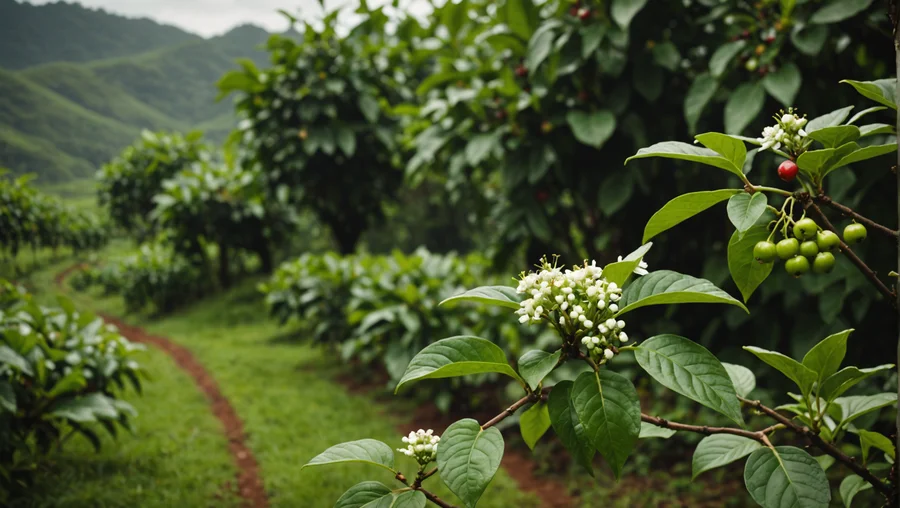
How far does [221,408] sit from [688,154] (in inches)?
116

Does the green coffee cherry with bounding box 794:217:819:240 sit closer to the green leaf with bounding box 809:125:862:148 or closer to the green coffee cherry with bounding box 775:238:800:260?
the green coffee cherry with bounding box 775:238:800:260

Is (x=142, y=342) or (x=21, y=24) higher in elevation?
(x=21, y=24)

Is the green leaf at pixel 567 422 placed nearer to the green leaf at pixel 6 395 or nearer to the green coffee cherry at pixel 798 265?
the green coffee cherry at pixel 798 265

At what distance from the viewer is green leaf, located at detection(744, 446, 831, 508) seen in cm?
67

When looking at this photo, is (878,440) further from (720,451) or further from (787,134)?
(787,134)

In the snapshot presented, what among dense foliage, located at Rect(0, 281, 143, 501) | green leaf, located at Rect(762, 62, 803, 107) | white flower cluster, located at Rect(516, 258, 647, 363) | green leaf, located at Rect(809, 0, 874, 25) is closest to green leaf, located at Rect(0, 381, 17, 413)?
dense foliage, located at Rect(0, 281, 143, 501)

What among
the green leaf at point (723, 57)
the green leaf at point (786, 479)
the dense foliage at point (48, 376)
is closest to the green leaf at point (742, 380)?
the green leaf at point (786, 479)

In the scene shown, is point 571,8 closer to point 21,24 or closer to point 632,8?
point 632,8

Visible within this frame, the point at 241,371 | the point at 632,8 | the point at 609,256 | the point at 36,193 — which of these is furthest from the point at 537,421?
the point at 241,371

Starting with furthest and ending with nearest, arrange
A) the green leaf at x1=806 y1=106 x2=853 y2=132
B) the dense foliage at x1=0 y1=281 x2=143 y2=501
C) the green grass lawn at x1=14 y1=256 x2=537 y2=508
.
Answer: the green grass lawn at x1=14 y1=256 x2=537 y2=508, the dense foliage at x1=0 y1=281 x2=143 y2=501, the green leaf at x1=806 y1=106 x2=853 y2=132

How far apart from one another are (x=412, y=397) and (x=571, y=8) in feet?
8.11

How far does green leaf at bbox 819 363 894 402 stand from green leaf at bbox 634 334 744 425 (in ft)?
0.77

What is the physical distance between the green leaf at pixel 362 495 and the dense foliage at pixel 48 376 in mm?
1542

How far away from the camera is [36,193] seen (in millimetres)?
2369
